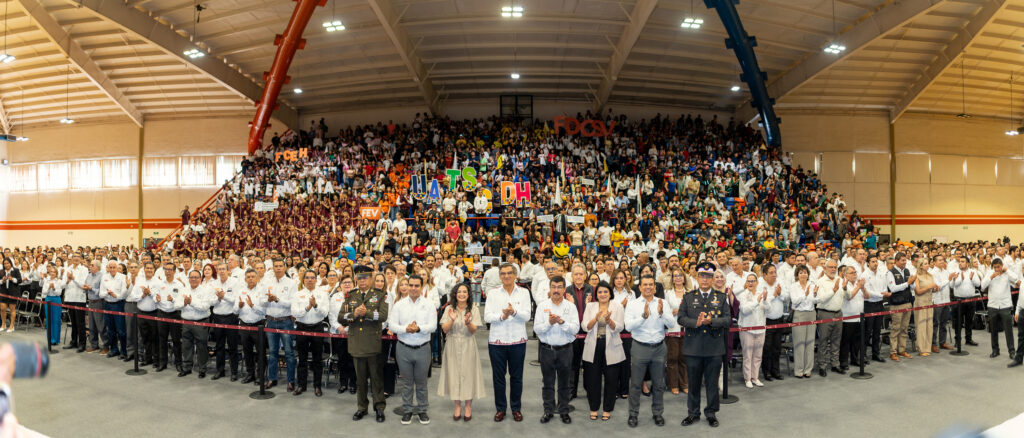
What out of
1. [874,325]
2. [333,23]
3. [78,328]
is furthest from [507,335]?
[333,23]

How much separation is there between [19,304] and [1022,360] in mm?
20825

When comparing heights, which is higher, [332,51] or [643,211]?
[332,51]

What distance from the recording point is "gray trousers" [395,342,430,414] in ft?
22.8

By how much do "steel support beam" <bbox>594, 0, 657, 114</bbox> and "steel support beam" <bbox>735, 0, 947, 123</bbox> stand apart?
22.6ft

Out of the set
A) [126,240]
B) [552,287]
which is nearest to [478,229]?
[552,287]

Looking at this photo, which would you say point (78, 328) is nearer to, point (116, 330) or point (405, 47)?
point (116, 330)

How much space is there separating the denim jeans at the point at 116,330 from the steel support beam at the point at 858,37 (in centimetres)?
2205

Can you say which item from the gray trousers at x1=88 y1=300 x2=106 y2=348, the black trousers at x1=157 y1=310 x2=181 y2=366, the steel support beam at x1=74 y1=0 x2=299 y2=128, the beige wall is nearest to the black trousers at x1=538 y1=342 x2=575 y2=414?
the black trousers at x1=157 y1=310 x2=181 y2=366

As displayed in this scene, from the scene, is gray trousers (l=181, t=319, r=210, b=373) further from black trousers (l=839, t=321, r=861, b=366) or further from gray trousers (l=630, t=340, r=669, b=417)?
black trousers (l=839, t=321, r=861, b=366)

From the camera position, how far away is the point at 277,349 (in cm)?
841

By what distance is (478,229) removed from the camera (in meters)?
18.5

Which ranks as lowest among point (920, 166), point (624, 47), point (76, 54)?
point (920, 166)

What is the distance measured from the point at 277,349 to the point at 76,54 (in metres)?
20.3

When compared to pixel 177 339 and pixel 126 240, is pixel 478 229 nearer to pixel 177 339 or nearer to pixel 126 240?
pixel 177 339
